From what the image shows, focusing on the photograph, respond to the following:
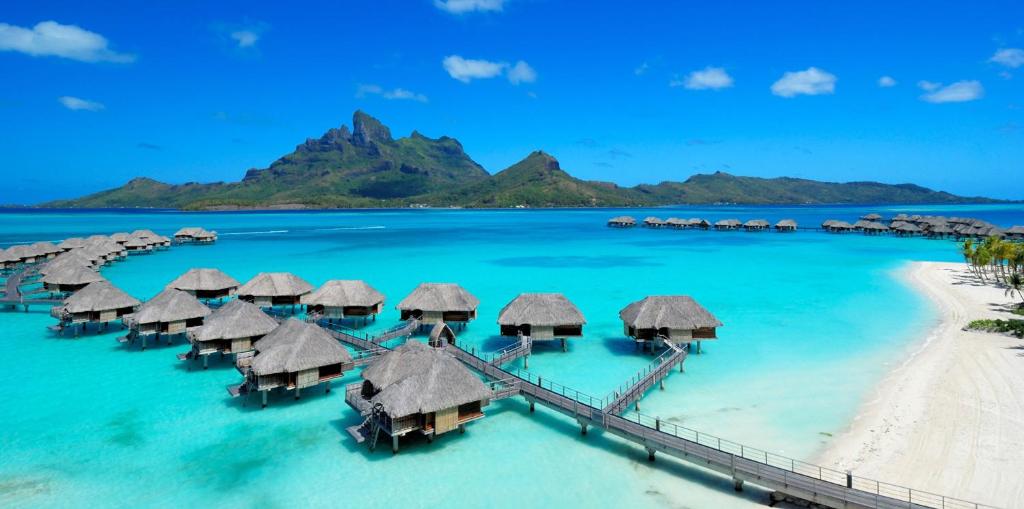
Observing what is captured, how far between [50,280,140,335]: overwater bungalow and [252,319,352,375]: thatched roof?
38.4 ft

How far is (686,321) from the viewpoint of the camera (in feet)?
66.1

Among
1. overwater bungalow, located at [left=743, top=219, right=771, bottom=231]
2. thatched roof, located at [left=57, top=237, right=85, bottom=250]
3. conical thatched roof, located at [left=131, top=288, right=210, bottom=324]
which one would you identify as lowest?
conical thatched roof, located at [left=131, top=288, right=210, bottom=324]

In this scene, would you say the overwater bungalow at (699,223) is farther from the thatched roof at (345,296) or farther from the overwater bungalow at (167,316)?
the overwater bungalow at (167,316)

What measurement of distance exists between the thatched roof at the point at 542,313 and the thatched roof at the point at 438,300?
8.99ft

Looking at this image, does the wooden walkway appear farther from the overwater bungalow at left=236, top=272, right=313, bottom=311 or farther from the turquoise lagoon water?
Answer: the overwater bungalow at left=236, top=272, right=313, bottom=311

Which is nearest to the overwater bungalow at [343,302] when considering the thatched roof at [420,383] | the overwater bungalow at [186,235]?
the thatched roof at [420,383]

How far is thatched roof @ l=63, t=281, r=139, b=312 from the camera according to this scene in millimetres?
23500

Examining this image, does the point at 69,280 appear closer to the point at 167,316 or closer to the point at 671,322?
the point at 167,316

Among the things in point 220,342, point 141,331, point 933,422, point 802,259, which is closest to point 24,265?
point 141,331

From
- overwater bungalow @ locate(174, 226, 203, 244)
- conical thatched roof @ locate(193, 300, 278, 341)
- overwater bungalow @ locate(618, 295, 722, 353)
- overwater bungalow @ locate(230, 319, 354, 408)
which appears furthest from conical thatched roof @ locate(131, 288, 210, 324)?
overwater bungalow @ locate(174, 226, 203, 244)

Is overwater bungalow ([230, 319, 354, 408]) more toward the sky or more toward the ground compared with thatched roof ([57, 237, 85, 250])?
more toward the ground

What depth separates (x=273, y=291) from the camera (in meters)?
26.0

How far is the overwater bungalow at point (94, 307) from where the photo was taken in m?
23.5

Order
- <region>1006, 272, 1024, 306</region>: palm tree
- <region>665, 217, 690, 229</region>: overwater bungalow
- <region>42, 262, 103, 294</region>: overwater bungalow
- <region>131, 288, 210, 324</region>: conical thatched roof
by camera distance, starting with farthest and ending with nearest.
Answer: <region>665, 217, 690, 229</region>: overwater bungalow
<region>42, 262, 103, 294</region>: overwater bungalow
<region>1006, 272, 1024, 306</region>: palm tree
<region>131, 288, 210, 324</region>: conical thatched roof
